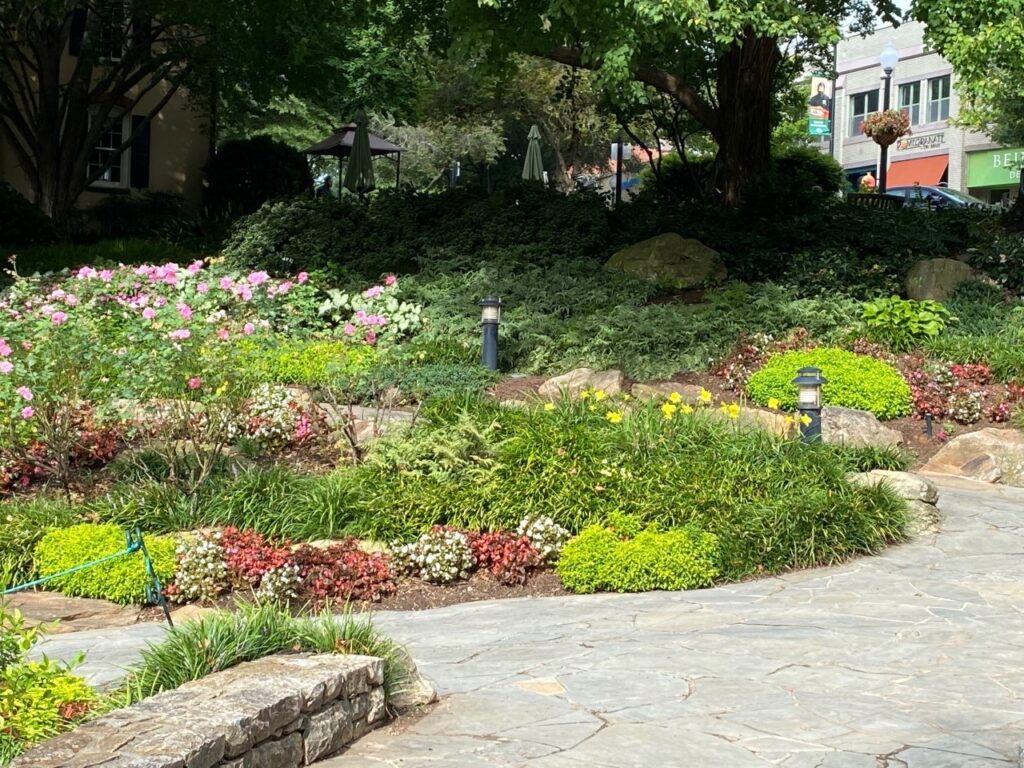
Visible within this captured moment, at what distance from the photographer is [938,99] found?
47.9 meters

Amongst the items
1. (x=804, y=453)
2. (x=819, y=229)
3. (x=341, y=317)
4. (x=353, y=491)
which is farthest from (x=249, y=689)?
(x=819, y=229)

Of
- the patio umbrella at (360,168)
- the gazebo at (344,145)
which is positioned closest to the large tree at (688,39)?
the patio umbrella at (360,168)

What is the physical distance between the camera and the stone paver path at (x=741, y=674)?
4.34 metres

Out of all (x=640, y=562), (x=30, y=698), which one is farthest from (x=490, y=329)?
(x=30, y=698)

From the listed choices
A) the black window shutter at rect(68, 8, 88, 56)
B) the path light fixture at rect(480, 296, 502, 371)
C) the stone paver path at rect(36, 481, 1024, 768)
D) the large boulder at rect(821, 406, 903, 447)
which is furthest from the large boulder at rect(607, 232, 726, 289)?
the black window shutter at rect(68, 8, 88, 56)

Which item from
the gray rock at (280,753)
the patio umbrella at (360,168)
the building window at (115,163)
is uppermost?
the building window at (115,163)

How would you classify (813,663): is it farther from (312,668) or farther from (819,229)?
(819,229)

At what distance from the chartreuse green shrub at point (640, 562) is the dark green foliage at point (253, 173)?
67.9 feet

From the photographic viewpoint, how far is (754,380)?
37.8ft

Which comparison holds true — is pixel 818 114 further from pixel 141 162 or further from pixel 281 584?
pixel 281 584

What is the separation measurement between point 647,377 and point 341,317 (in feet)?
14.5

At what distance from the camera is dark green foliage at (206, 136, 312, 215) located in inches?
1059

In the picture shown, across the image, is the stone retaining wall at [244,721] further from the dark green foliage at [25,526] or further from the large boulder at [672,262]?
the large boulder at [672,262]

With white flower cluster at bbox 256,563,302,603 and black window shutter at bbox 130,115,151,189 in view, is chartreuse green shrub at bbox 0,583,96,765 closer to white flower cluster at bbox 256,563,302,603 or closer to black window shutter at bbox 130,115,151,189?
white flower cluster at bbox 256,563,302,603
